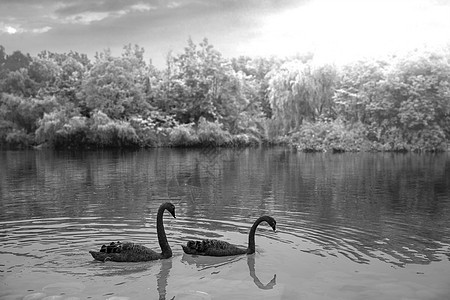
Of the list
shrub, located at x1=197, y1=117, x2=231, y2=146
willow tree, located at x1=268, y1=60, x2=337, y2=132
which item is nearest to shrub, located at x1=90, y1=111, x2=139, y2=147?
shrub, located at x1=197, y1=117, x2=231, y2=146

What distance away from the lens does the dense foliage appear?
40406mm

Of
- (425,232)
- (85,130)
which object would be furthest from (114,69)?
(425,232)

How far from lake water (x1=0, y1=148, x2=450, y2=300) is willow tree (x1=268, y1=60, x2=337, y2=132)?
21471mm

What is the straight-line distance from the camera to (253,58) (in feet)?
226

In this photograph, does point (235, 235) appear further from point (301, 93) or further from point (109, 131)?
point (109, 131)

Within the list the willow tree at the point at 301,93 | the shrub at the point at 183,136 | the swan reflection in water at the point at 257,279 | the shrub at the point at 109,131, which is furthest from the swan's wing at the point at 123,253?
the shrub at the point at 183,136

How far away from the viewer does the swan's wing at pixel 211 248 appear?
8680 mm

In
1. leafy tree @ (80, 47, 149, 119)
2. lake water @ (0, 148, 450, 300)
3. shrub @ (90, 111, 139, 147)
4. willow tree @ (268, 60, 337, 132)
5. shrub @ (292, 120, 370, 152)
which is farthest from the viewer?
leafy tree @ (80, 47, 149, 119)

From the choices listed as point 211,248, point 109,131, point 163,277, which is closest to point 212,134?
point 109,131

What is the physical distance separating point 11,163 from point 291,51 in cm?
4215

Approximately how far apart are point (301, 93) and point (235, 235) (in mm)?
32890

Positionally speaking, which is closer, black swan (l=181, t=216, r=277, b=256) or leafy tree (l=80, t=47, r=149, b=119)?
black swan (l=181, t=216, r=277, b=256)

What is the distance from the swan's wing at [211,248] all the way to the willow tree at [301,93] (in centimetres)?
3432

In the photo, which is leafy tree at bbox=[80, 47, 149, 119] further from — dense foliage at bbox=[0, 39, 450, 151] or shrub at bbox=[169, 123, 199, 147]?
shrub at bbox=[169, 123, 199, 147]
